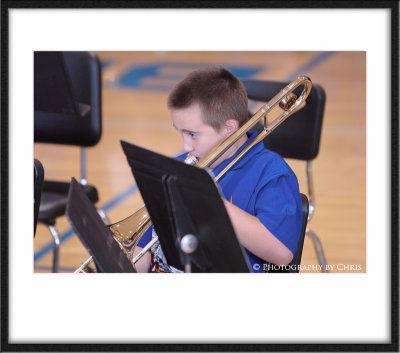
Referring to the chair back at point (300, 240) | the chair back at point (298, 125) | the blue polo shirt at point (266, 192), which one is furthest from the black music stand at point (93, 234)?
the chair back at point (298, 125)

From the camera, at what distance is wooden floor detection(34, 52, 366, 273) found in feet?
9.70

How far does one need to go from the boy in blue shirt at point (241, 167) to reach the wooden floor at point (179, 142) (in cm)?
26

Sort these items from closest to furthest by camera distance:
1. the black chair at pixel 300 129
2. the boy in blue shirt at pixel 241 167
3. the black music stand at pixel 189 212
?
1. the black music stand at pixel 189 212
2. the boy in blue shirt at pixel 241 167
3. the black chair at pixel 300 129

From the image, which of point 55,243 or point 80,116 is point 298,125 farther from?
point 55,243

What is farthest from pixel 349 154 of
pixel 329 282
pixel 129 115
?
pixel 329 282

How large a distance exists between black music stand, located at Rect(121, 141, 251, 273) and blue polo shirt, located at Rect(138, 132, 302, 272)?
11.5 inches

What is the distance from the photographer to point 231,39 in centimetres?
140

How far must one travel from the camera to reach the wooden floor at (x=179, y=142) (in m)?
2.96

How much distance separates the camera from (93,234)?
1.19 meters

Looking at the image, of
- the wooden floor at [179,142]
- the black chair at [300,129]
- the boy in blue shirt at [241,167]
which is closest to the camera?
the boy in blue shirt at [241,167]

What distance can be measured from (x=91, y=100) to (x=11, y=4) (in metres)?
1.34

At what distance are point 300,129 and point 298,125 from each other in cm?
2

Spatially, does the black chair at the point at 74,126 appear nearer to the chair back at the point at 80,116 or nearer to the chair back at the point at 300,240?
the chair back at the point at 80,116

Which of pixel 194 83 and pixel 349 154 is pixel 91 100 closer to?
pixel 194 83
